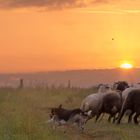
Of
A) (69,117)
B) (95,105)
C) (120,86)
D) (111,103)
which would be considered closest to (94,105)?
(95,105)

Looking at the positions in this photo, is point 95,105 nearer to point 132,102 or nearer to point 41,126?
point 132,102

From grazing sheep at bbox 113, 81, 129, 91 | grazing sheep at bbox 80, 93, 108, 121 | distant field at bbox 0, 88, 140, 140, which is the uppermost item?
grazing sheep at bbox 113, 81, 129, 91

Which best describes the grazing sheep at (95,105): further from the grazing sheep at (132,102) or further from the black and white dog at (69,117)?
the black and white dog at (69,117)

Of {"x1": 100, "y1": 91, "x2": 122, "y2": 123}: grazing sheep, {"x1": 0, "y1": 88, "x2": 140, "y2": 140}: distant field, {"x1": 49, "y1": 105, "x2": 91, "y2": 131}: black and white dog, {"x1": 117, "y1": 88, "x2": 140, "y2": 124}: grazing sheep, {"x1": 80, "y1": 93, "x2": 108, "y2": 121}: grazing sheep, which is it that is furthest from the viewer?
{"x1": 100, "y1": 91, "x2": 122, "y2": 123}: grazing sheep

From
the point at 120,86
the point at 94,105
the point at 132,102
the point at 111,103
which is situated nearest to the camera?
the point at 132,102

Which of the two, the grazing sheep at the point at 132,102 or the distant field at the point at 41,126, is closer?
the distant field at the point at 41,126

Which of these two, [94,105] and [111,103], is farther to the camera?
[111,103]

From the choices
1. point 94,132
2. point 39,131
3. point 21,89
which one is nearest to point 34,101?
point 21,89

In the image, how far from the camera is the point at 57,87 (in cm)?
4812

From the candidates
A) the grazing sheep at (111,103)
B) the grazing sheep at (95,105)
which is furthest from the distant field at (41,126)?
the grazing sheep at (111,103)

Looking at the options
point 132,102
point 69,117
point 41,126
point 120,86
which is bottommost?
point 41,126

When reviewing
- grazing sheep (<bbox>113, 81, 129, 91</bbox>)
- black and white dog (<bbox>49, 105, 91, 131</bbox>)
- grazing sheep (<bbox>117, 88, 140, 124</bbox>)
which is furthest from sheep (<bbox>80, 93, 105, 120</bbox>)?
grazing sheep (<bbox>113, 81, 129, 91</bbox>)

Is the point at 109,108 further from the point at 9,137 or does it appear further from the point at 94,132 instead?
the point at 9,137

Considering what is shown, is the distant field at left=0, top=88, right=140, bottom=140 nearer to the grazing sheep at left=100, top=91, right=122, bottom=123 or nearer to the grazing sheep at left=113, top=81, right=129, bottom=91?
the grazing sheep at left=100, top=91, right=122, bottom=123
